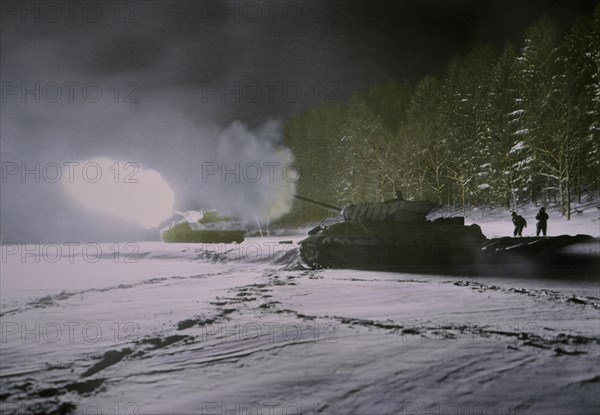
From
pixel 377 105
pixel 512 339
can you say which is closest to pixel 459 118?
pixel 377 105

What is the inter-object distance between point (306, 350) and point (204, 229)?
2176cm

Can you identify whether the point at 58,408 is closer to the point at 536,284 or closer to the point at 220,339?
the point at 220,339

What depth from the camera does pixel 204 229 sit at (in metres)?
25.4

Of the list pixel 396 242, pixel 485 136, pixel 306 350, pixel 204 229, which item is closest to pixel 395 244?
pixel 396 242

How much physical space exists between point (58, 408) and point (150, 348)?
4.65 ft

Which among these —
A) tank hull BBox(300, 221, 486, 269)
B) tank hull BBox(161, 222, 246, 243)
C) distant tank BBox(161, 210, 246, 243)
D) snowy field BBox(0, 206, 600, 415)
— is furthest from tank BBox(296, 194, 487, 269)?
distant tank BBox(161, 210, 246, 243)

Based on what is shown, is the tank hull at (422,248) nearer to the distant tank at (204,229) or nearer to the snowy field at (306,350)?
the snowy field at (306,350)

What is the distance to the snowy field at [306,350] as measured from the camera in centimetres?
329

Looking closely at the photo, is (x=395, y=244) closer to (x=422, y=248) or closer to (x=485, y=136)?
(x=422, y=248)

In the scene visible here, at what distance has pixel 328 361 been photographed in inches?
161

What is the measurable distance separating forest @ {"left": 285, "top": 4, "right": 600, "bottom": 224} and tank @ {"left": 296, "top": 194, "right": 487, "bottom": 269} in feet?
48.6

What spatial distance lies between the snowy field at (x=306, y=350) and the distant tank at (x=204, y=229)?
1607cm

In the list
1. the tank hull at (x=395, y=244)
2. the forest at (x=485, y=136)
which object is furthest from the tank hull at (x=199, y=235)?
the forest at (x=485, y=136)

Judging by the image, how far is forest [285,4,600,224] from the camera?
28.1m
